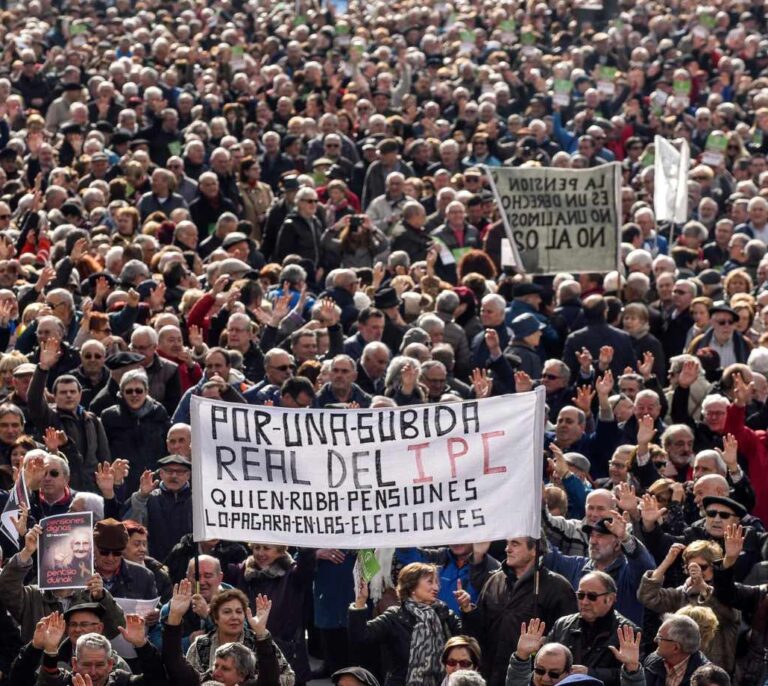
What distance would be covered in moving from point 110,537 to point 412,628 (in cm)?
177

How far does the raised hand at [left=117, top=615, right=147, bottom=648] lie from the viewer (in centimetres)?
1126

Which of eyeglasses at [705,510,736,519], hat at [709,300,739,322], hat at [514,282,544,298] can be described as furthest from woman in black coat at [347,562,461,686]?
hat at [514,282,544,298]

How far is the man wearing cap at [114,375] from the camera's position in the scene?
15250mm

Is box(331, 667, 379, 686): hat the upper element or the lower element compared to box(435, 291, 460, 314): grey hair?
lower

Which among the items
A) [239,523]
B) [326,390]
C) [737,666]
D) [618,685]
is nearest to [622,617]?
[618,685]

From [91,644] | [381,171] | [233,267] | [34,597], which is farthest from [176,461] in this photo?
[381,171]

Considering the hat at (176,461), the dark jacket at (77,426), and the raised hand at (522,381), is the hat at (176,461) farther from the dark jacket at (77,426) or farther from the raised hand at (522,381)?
the raised hand at (522,381)

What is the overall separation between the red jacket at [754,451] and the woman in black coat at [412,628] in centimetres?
356

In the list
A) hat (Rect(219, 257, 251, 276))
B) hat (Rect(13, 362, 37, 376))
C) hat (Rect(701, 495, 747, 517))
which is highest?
hat (Rect(219, 257, 251, 276))

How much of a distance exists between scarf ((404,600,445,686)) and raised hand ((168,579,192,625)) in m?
1.26

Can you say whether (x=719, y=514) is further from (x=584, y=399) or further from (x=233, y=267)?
(x=233, y=267)

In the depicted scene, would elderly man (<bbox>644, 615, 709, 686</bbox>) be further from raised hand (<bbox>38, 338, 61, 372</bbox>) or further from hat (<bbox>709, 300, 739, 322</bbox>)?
hat (<bbox>709, 300, 739, 322</bbox>)

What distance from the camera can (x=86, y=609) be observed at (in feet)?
37.2

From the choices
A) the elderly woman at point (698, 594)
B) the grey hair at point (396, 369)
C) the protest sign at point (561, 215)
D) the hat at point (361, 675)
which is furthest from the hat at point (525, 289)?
the hat at point (361, 675)
